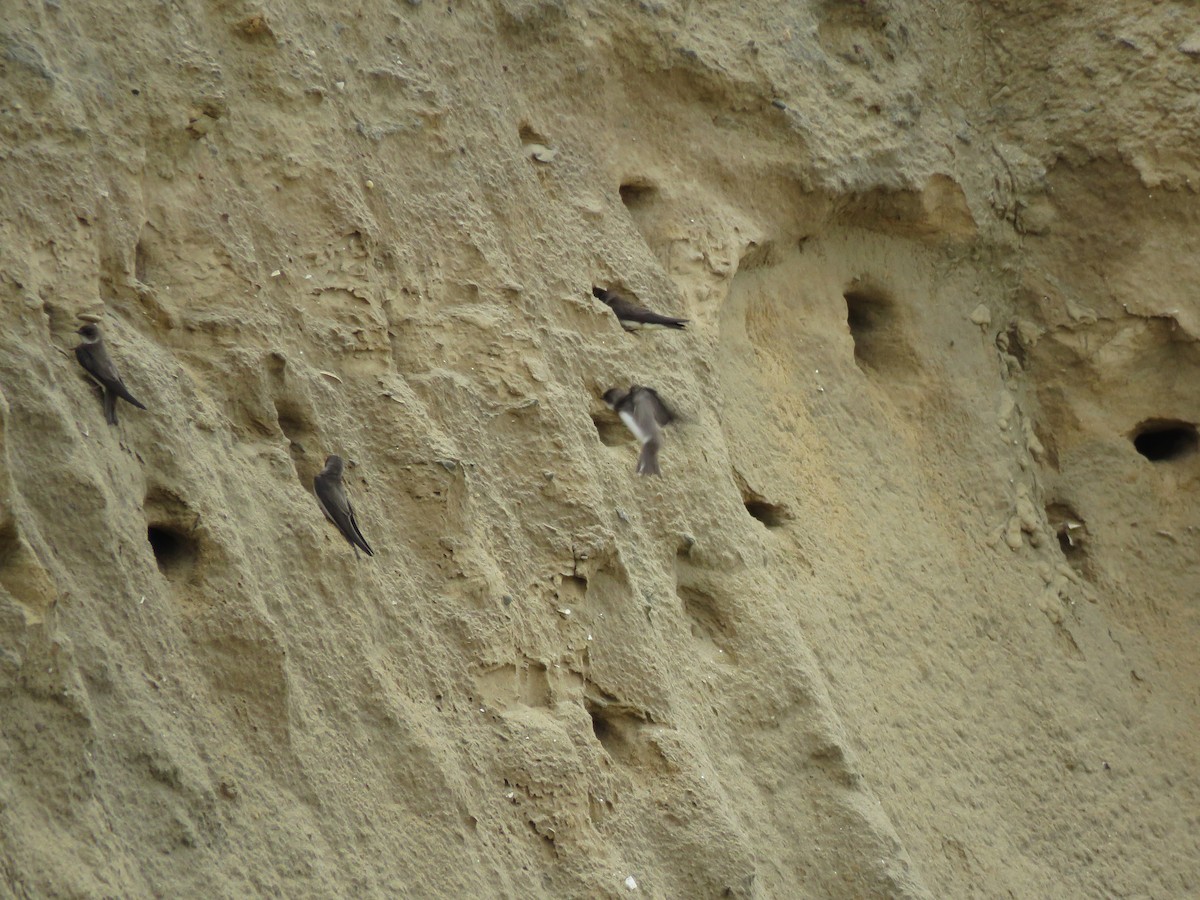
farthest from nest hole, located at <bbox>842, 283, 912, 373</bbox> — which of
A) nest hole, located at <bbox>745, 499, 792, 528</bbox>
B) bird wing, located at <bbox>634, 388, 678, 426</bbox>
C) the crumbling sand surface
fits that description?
bird wing, located at <bbox>634, 388, 678, 426</bbox>

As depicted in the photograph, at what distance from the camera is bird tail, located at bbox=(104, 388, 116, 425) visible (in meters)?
4.34

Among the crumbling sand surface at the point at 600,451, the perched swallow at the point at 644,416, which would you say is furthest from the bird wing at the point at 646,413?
the crumbling sand surface at the point at 600,451

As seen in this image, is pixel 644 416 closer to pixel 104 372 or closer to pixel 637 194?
pixel 637 194

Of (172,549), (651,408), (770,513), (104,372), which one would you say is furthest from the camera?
(770,513)

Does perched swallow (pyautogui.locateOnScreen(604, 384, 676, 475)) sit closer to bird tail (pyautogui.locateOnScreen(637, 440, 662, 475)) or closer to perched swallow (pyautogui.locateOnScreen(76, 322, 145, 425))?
bird tail (pyautogui.locateOnScreen(637, 440, 662, 475))

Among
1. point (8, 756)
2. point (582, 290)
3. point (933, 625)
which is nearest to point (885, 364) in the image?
point (933, 625)

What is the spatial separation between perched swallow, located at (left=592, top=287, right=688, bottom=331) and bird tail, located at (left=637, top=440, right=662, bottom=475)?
554 mm

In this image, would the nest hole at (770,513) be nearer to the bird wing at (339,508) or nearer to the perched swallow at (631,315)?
the perched swallow at (631,315)

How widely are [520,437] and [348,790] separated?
4.59 ft

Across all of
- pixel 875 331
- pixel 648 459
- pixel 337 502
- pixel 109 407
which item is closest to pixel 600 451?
pixel 648 459

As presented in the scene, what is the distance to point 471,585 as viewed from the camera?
508cm

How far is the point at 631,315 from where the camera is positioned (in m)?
6.11

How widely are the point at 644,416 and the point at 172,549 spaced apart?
1825 millimetres

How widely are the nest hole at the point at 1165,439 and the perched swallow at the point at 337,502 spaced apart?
13.9 feet
